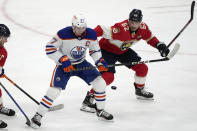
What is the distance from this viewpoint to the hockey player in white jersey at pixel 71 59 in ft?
9.36

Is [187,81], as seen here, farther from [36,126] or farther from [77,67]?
[36,126]

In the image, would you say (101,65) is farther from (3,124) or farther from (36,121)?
(3,124)

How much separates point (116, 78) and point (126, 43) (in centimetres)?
103

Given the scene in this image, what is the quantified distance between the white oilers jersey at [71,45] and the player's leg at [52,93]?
0.14 metres

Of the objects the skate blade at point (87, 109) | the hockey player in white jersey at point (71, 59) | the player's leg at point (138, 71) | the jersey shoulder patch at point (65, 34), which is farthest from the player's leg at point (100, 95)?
the player's leg at point (138, 71)

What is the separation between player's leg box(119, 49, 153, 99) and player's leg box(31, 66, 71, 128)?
844 millimetres

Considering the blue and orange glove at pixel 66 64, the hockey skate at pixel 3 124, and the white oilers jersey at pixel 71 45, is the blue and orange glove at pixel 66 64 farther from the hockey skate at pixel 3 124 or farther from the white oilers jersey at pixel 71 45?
the hockey skate at pixel 3 124

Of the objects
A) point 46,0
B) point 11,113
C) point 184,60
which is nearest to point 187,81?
point 184,60

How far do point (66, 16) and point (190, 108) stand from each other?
4.65 metres

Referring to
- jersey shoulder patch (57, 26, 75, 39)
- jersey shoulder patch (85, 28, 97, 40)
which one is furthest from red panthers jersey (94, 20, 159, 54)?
jersey shoulder patch (57, 26, 75, 39)

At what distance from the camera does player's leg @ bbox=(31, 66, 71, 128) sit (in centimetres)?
290

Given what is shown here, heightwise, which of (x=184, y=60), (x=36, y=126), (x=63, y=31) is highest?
(x=63, y=31)

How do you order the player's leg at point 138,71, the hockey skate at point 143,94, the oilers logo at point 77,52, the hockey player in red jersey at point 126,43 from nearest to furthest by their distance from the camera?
1. the oilers logo at point 77,52
2. the hockey player in red jersey at point 126,43
3. the player's leg at point 138,71
4. the hockey skate at point 143,94

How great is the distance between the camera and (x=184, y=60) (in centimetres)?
480
